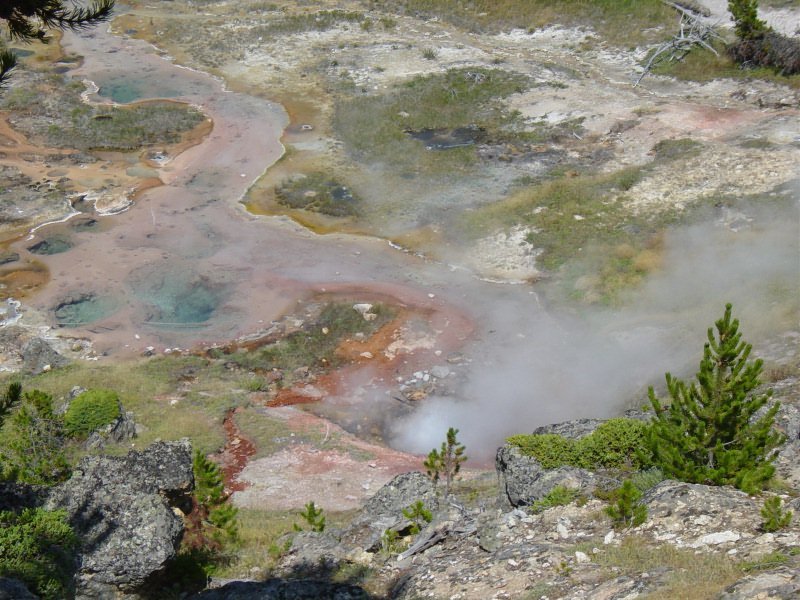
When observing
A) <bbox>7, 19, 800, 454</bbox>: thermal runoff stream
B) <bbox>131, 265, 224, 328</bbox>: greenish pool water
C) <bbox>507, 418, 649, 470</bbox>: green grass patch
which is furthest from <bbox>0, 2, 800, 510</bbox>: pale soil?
<bbox>507, 418, 649, 470</bbox>: green grass patch

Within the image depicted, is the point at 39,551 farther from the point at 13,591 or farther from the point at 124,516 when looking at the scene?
the point at 124,516

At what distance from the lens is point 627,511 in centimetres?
1362

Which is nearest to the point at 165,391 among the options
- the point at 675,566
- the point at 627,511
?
the point at 627,511

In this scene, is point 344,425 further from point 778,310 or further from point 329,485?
point 778,310

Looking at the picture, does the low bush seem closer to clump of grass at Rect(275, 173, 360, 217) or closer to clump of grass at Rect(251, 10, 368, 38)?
clump of grass at Rect(275, 173, 360, 217)

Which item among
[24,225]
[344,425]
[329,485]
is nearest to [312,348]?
[344,425]

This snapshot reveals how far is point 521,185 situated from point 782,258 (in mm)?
12500

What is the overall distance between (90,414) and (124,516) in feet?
27.4

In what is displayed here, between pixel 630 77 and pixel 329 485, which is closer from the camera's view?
pixel 329 485

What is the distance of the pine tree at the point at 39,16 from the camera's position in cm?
973

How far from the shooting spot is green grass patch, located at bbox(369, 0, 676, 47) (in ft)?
169

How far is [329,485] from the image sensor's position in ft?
73.0

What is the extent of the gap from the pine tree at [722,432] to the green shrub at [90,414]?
49.7ft

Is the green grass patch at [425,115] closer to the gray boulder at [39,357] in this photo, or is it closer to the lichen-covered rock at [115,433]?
the gray boulder at [39,357]
